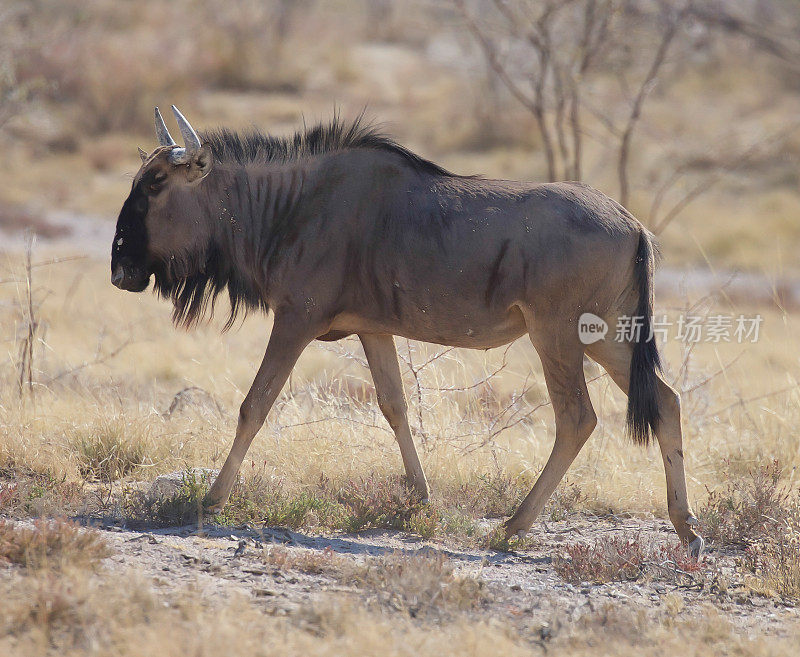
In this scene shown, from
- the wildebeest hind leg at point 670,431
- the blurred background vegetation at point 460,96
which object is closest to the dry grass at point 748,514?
the wildebeest hind leg at point 670,431

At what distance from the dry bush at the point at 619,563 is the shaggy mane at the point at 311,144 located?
7.35ft

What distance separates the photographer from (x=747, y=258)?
61.6 feet

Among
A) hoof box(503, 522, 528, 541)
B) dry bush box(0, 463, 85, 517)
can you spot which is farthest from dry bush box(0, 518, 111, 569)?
hoof box(503, 522, 528, 541)

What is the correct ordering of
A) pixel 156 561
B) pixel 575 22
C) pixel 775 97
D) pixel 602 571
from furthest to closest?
pixel 775 97 < pixel 575 22 < pixel 602 571 < pixel 156 561

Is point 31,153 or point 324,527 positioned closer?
point 324,527

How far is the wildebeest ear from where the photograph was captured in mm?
5637

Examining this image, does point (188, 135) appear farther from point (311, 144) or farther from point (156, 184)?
point (311, 144)

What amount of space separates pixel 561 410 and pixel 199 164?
2507mm

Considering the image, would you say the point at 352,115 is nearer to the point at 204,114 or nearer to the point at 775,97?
the point at 204,114

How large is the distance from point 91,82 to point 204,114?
2832mm

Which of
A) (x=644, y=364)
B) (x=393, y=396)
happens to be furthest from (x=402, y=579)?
(x=644, y=364)

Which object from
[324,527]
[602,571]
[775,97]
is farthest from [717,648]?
[775,97]

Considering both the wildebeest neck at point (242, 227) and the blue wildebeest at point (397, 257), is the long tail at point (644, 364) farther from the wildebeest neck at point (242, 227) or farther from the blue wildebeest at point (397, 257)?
the wildebeest neck at point (242, 227)

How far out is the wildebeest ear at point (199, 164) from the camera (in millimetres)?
5637
